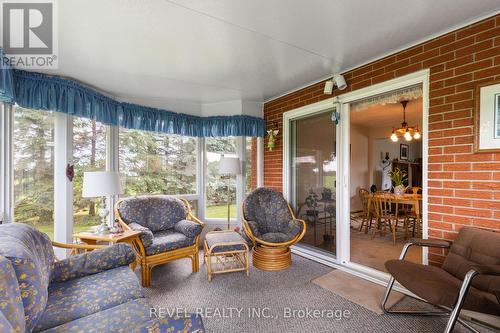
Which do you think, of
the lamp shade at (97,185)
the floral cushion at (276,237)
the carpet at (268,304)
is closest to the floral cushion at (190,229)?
the carpet at (268,304)

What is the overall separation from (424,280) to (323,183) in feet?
5.80

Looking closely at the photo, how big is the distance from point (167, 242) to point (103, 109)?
75.6 inches

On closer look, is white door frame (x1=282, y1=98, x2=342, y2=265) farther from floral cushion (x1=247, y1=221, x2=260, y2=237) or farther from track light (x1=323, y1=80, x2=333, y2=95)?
floral cushion (x1=247, y1=221, x2=260, y2=237)

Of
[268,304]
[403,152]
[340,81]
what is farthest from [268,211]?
[403,152]

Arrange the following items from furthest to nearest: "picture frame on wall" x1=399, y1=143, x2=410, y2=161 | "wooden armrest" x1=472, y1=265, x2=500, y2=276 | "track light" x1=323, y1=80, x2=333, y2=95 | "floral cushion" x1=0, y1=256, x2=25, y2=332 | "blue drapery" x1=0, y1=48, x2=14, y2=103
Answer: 1. "picture frame on wall" x1=399, y1=143, x2=410, y2=161
2. "track light" x1=323, y1=80, x2=333, y2=95
3. "blue drapery" x1=0, y1=48, x2=14, y2=103
4. "wooden armrest" x1=472, y1=265, x2=500, y2=276
5. "floral cushion" x1=0, y1=256, x2=25, y2=332

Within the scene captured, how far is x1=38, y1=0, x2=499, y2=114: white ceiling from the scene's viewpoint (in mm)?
1731

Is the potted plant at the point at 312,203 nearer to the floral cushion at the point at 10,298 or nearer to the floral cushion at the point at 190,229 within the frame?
the floral cushion at the point at 190,229

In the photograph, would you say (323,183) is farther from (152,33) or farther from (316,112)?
(152,33)

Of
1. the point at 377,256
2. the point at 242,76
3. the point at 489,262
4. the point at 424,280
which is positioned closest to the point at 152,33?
the point at 242,76

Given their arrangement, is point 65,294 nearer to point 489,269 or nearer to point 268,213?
point 268,213

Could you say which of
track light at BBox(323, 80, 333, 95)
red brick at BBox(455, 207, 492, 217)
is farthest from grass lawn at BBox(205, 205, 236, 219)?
red brick at BBox(455, 207, 492, 217)

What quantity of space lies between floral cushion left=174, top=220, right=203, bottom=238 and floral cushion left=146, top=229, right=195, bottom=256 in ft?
0.13

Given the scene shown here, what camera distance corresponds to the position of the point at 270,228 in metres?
3.37

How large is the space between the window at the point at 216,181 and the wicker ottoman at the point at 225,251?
1.03m
